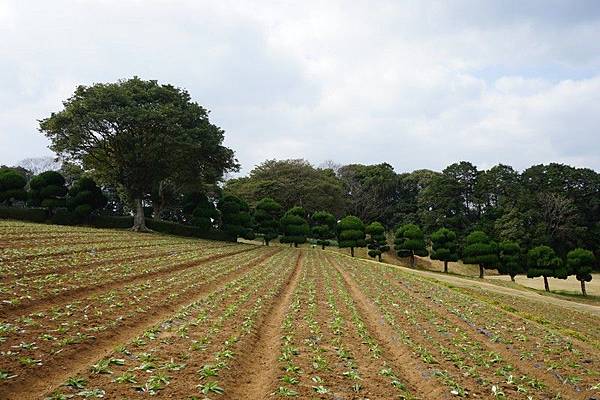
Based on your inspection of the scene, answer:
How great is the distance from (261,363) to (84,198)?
41088 millimetres

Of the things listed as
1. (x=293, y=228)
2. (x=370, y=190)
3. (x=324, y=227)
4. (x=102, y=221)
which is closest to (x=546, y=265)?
(x=324, y=227)

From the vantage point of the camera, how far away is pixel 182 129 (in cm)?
4038

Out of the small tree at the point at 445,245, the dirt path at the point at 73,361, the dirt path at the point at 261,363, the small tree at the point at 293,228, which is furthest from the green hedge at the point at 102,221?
the dirt path at the point at 73,361

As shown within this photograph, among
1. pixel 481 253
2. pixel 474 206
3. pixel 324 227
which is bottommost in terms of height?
pixel 481 253

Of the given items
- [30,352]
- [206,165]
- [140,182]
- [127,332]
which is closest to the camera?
[30,352]

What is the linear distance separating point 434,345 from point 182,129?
34832 millimetres

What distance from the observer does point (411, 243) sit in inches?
2080

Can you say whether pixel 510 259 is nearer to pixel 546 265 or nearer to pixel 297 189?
pixel 546 265

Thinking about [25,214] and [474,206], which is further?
[474,206]

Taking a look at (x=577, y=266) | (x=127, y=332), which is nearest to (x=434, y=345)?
(x=127, y=332)

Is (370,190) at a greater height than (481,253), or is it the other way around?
(370,190)

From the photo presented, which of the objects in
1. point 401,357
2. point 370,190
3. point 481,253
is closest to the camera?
point 401,357

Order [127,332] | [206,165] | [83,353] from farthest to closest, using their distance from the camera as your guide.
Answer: [206,165] → [127,332] → [83,353]

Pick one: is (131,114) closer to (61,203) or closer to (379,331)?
(61,203)
